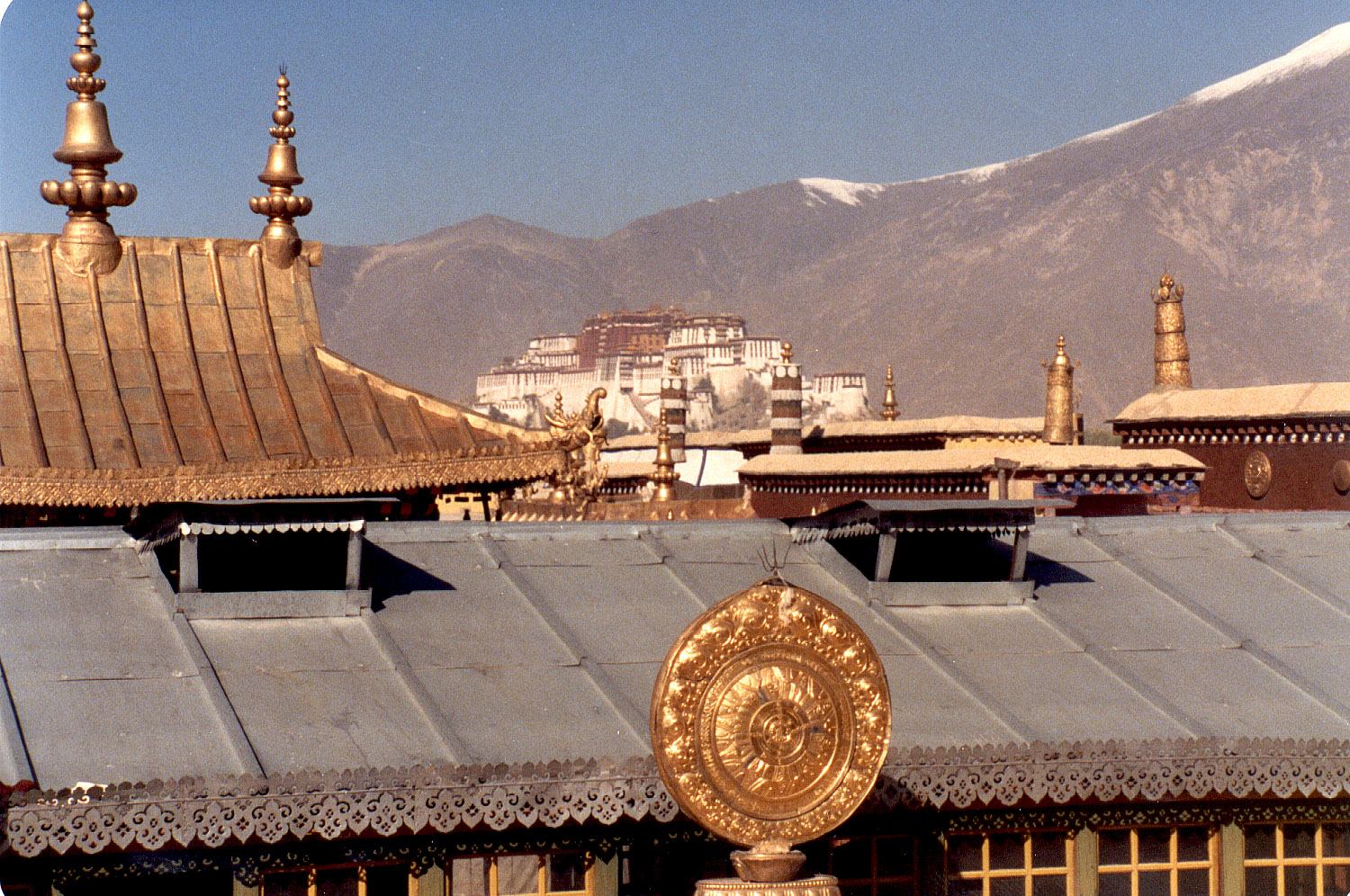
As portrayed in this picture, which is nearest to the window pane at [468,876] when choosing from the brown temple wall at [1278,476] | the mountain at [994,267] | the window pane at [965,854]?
the window pane at [965,854]

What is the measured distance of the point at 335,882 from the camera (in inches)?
229

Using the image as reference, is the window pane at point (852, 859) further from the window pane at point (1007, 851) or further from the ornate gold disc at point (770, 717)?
the ornate gold disc at point (770, 717)

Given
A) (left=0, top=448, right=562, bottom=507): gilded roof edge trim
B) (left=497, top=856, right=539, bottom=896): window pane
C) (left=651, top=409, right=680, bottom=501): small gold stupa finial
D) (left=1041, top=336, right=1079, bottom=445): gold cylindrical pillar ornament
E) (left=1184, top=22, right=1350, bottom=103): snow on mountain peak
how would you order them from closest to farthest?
(left=497, top=856, right=539, bottom=896): window pane, (left=0, top=448, right=562, bottom=507): gilded roof edge trim, (left=1041, top=336, right=1079, bottom=445): gold cylindrical pillar ornament, (left=651, top=409, right=680, bottom=501): small gold stupa finial, (left=1184, top=22, right=1350, bottom=103): snow on mountain peak

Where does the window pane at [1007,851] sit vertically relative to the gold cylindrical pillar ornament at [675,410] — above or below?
below

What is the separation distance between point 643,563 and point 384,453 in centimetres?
306

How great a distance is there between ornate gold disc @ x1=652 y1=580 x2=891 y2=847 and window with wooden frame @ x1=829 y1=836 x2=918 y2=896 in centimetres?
158

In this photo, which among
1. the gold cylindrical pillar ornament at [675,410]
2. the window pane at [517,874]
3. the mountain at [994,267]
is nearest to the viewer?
the window pane at [517,874]

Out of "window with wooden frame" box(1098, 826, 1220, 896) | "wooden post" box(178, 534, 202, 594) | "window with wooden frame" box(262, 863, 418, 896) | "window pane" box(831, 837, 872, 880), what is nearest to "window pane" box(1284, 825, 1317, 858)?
"window with wooden frame" box(1098, 826, 1220, 896)

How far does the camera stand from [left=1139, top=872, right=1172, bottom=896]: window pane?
6.54m

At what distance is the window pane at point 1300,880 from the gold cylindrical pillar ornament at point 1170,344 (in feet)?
48.7

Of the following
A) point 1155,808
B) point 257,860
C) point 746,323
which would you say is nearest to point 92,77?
point 257,860

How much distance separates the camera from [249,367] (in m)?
10.7

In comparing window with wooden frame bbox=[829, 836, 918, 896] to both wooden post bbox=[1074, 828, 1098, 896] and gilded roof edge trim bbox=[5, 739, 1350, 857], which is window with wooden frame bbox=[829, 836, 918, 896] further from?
wooden post bbox=[1074, 828, 1098, 896]

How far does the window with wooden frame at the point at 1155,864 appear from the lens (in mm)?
6551
